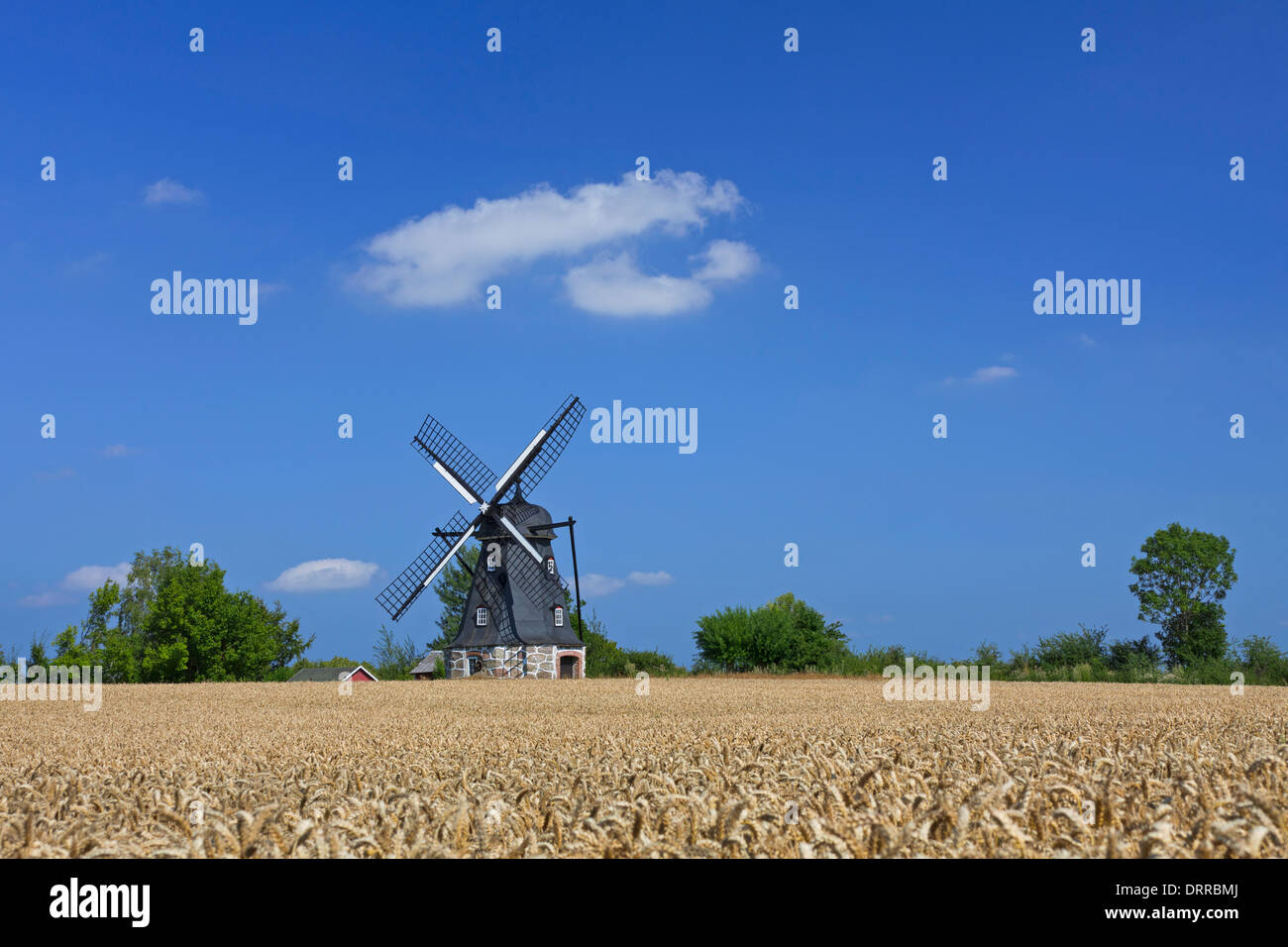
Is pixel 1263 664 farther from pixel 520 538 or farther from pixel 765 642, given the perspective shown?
pixel 520 538

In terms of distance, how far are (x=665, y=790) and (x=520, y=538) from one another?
41.6m

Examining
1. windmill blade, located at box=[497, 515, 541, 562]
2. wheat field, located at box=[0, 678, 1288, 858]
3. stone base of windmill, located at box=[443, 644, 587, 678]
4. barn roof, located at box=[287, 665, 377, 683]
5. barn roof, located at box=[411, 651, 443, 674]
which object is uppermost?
windmill blade, located at box=[497, 515, 541, 562]

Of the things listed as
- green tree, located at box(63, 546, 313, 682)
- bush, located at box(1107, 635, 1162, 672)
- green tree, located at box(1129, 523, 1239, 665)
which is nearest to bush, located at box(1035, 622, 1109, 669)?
bush, located at box(1107, 635, 1162, 672)

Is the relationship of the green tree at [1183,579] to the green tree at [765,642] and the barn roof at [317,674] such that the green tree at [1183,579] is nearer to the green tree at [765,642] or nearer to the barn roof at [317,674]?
the green tree at [765,642]

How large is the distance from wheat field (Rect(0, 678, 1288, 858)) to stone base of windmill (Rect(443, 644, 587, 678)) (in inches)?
1387

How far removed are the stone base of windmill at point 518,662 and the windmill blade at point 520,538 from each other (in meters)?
4.45

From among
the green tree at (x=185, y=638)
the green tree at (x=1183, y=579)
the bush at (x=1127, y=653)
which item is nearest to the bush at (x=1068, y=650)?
the bush at (x=1127, y=653)

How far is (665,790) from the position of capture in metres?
4.07

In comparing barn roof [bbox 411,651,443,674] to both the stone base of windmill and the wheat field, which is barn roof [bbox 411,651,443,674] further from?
the wheat field

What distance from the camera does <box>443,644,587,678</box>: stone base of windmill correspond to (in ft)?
145
